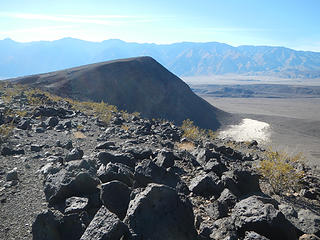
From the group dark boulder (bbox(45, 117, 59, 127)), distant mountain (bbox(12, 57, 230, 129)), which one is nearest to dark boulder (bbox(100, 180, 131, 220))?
dark boulder (bbox(45, 117, 59, 127))

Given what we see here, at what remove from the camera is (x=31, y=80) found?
54.4m

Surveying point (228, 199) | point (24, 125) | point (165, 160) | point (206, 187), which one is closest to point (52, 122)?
point (24, 125)

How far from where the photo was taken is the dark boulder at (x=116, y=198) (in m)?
4.62

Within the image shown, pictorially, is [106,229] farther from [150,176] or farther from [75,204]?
[150,176]

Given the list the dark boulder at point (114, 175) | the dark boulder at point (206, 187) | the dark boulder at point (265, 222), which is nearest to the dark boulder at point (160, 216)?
the dark boulder at point (265, 222)

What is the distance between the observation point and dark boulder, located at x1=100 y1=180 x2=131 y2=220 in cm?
462

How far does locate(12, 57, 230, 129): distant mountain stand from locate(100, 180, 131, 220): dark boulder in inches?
1596

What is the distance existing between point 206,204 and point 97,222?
3.00m

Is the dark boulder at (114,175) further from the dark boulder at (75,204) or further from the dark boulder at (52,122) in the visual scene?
the dark boulder at (52,122)

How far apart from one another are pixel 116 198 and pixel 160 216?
1.18 meters

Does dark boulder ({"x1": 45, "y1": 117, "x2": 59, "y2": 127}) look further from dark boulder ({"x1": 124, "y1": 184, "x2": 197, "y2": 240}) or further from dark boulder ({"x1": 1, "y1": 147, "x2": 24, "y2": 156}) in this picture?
dark boulder ({"x1": 124, "y1": 184, "x2": 197, "y2": 240})

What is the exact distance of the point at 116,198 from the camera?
476 centimetres

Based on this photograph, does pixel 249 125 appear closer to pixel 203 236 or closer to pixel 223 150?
pixel 223 150

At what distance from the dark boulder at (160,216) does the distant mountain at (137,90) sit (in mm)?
41519
